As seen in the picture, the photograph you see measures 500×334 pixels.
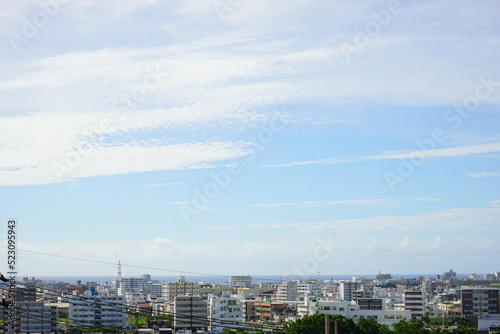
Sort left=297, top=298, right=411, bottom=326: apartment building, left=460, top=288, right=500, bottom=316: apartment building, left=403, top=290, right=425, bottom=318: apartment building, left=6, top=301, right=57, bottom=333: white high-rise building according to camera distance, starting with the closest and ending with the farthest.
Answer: left=6, top=301, right=57, bottom=333: white high-rise building
left=297, top=298, right=411, bottom=326: apartment building
left=403, top=290, right=425, bottom=318: apartment building
left=460, top=288, right=500, bottom=316: apartment building

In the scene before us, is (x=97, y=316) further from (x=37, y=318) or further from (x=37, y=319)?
(x=37, y=319)

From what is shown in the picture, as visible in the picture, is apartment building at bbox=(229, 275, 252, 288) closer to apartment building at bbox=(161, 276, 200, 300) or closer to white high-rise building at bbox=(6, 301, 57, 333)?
apartment building at bbox=(161, 276, 200, 300)

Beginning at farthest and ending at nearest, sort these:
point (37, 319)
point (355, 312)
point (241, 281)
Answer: point (241, 281) < point (355, 312) < point (37, 319)

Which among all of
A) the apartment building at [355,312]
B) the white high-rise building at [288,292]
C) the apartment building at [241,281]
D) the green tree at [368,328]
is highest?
the green tree at [368,328]

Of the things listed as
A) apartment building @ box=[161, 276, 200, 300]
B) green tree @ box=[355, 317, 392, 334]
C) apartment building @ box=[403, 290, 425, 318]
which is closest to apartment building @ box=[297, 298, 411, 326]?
apartment building @ box=[403, 290, 425, 318]

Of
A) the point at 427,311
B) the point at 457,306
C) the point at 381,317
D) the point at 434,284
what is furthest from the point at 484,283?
the point at 381,317

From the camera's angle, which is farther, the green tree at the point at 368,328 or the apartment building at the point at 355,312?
the apartment building at the point at 355,312

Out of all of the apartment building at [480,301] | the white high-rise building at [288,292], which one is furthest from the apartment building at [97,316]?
the white high-rise building at [288,292]

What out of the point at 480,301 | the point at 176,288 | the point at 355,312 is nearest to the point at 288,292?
the point at 176,288

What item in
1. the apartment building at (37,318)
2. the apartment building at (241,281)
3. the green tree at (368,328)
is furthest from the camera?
the apartment building at (241,281)

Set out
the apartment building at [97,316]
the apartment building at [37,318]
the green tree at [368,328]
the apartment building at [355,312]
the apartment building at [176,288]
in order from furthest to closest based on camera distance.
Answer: the apartment building at [176,288] → the apartment building at [97,316] → the apartment building at [355,312] → the apartment building at [37,318] → the green tree at [368,328]

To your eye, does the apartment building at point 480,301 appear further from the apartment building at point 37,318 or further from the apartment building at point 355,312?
the apartment building at point 37,318

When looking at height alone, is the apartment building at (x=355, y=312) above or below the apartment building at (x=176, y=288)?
above

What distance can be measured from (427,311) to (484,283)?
59724mm
